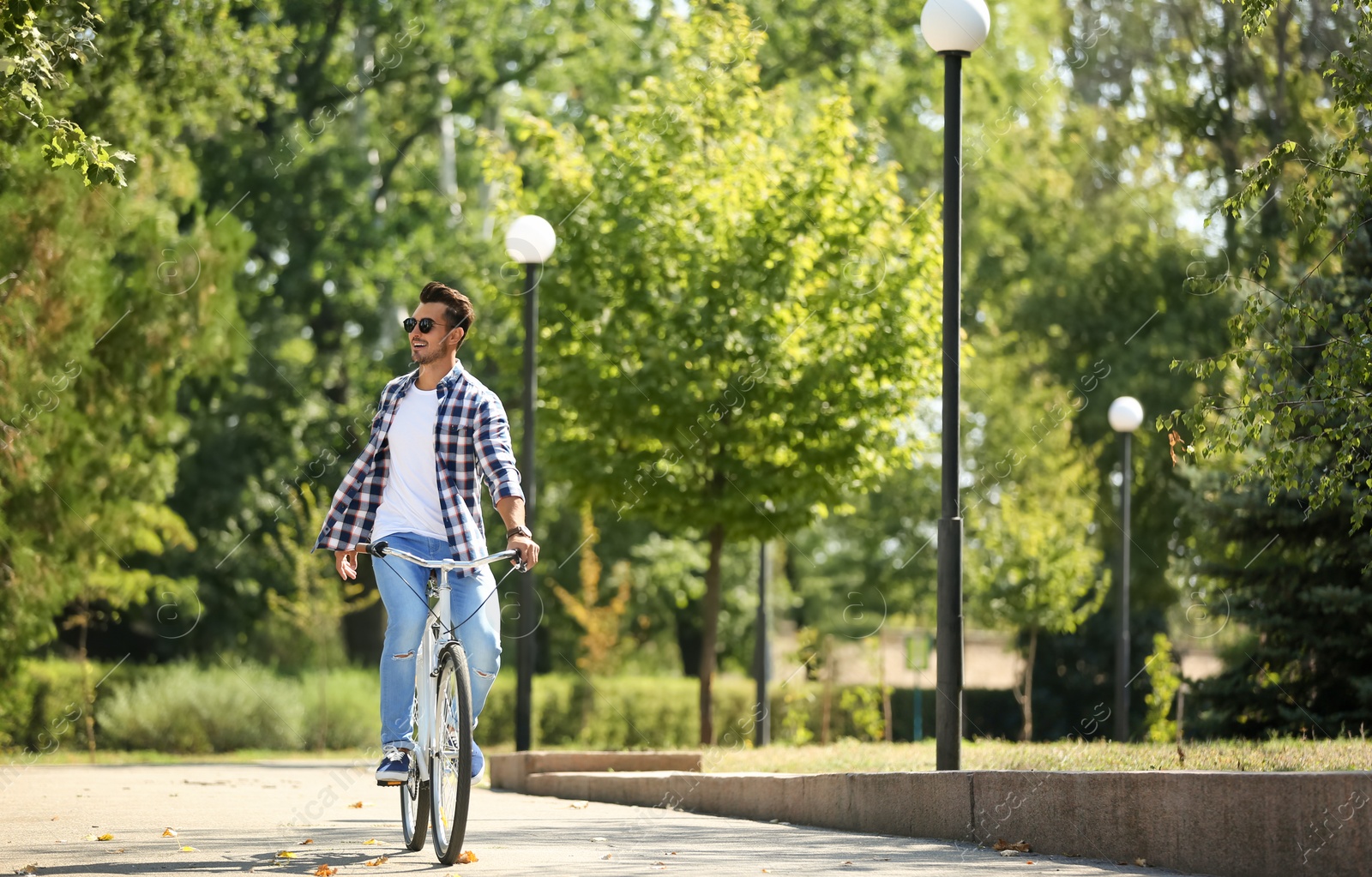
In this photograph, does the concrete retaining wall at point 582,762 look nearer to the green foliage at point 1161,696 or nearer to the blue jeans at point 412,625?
the blue jeans at point 412,625

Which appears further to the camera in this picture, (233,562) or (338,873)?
(233,562)

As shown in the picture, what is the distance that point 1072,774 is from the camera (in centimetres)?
650

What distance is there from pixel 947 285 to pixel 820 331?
22.0 feet

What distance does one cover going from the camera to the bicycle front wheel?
5.43m

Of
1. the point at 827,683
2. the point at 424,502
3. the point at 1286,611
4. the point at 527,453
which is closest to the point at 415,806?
the point at 424,502

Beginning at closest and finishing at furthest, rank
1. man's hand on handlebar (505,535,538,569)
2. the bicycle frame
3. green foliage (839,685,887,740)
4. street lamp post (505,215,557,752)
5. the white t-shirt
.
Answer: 1. man's hand on handlebar (505,535,538,569)
2. the bicycle frame
3. the white t-shirt
4. street lamp post (505,215,557,752)
5. green foliage (839,685,887,740)

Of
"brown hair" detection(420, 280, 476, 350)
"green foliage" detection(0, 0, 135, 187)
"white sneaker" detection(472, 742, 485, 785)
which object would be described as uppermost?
"green foliage" detection(0, 0, 135, 187)

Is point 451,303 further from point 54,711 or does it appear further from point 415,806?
point 54,711

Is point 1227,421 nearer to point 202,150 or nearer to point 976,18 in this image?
point 976,18

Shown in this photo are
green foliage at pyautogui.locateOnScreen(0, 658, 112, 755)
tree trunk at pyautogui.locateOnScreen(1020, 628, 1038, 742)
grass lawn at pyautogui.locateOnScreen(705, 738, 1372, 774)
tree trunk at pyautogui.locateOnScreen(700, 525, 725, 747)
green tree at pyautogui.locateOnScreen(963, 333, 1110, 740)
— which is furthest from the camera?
green tree at pyautogui.locateOnScreen(963, 333, 1110, 740)

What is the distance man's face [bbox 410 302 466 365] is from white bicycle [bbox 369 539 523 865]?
79 cm

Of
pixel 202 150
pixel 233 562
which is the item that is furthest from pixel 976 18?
pixel 233 562

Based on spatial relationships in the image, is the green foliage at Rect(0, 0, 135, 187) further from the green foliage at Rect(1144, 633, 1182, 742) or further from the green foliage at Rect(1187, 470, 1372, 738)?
the green foliage at Rect(1144, 633, 1182, 742)

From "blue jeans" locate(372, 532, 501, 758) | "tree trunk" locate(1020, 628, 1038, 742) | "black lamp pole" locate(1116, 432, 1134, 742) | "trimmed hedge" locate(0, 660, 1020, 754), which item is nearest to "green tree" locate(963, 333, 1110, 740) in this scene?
"tree trunk" locate(1020, 628, 1038, 742)
